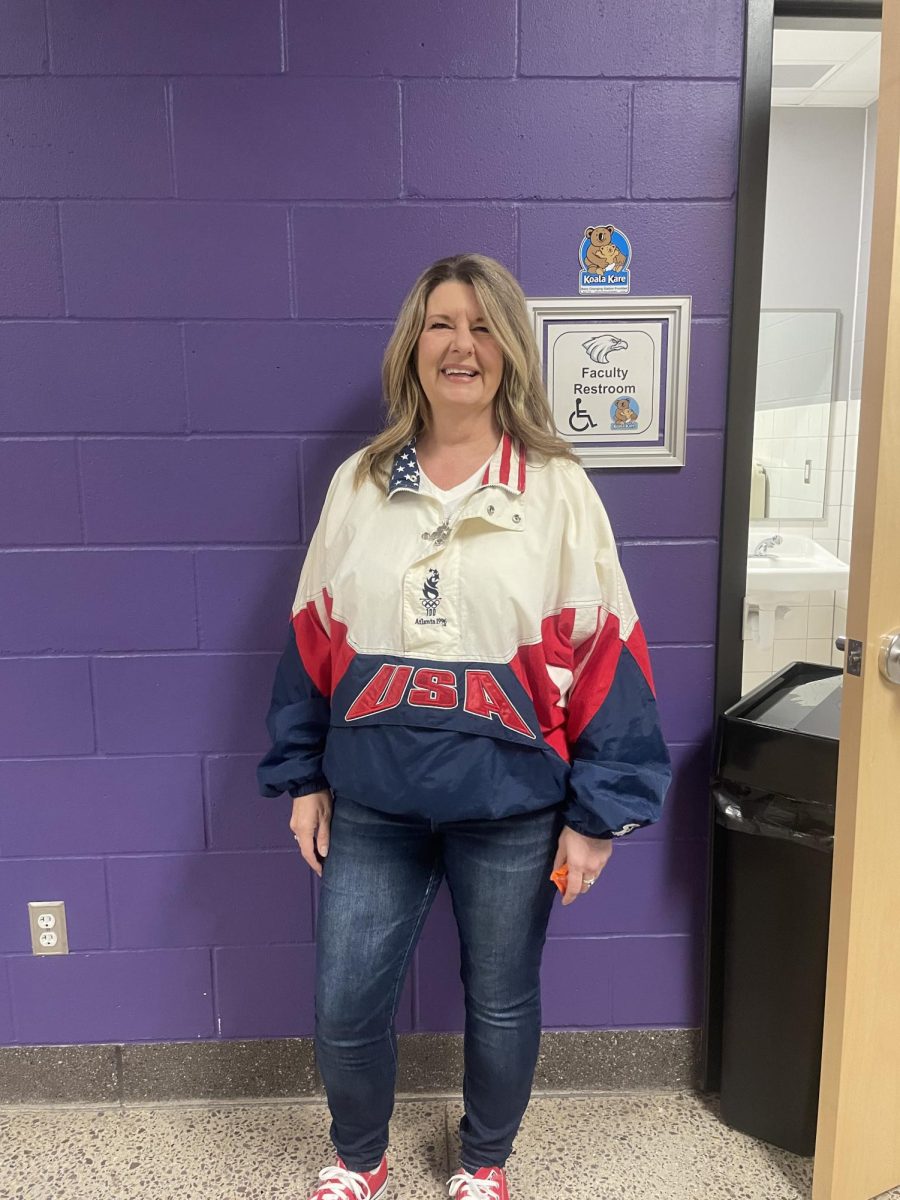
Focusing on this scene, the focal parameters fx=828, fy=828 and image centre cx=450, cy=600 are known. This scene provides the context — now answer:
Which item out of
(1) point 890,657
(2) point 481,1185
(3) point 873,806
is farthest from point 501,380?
(2) point 481,1185

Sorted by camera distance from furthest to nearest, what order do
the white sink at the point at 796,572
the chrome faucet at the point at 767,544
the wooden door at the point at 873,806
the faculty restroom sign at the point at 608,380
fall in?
the chrome faucet at the point at 767,544 < the white sink at the point at 796,572 < the faculty restroom sign at the point at 608,380 < the wooden door at the point at 873,806

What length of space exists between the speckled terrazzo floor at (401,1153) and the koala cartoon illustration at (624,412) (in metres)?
1.39

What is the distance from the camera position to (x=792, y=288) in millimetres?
3160

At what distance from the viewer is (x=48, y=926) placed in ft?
5.52

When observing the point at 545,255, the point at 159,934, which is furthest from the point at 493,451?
the point at 159,934

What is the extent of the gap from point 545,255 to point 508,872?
42.5 inches

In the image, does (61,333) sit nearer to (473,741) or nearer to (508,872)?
(473,741)

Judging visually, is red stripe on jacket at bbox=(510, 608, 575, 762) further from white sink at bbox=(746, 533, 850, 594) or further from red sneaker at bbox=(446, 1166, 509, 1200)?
white sink at bbox=(746, 533, 850, 594)

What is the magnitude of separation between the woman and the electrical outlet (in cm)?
63

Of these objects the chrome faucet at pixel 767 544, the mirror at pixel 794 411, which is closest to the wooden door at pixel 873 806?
the chrome faucet at pixel 767 544

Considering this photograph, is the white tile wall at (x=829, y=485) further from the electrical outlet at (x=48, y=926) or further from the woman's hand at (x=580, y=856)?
the electrical outlet at (x=48, y=926)

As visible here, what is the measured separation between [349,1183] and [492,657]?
98 centimetres

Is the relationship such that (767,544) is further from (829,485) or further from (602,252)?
(602,252)

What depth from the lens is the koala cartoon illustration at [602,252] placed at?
4.92 feet
